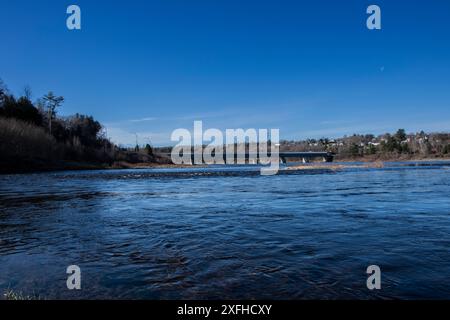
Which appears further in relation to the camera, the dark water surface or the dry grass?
the dry grass

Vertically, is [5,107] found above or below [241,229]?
above

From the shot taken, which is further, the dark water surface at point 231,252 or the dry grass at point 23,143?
the dry grass at point 23,143

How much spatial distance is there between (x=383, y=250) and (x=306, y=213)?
629cm

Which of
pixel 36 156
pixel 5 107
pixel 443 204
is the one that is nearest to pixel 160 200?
pixel 443 204

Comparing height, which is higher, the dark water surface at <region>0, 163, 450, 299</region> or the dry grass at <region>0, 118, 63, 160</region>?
the dry grass at <region>0, 118, 63, 160</region>

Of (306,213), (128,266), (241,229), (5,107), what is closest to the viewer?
(128,266)

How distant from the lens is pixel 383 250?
8766 millimetres

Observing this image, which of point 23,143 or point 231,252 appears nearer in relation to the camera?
point 231,252

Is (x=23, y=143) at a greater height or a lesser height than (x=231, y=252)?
greater

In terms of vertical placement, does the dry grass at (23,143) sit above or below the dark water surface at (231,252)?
above
